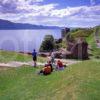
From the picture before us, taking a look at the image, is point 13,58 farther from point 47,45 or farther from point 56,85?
point 47,45

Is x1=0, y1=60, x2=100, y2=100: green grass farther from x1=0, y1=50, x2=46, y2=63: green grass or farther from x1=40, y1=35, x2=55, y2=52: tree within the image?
x1=40, y1=35, x2=55, y2=52: tree

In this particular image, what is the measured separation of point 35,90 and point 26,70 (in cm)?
942

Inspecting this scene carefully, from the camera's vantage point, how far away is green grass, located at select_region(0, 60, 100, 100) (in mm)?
29252

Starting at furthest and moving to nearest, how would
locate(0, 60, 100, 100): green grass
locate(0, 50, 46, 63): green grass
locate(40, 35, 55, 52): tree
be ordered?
locate(40, 35, 55, 52): tree, locate(0, 50, 46, 63): green grass, locate(0, 60, 100, 100): green grass

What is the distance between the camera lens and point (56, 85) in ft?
105

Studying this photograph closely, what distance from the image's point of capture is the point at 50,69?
123 ft

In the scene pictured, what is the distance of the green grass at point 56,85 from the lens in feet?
96.0

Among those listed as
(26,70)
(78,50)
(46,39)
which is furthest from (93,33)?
(26,70)

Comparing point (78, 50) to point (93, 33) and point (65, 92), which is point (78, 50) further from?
point (93, 33)

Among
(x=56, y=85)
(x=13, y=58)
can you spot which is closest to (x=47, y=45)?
(x=13, y=58)

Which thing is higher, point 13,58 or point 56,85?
point 13,58

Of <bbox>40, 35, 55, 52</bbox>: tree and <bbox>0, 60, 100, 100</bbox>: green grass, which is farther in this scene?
<bbox>40, 35, 55, 52</bbox>: tree

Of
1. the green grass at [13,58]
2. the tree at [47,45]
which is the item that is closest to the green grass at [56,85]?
the green grass at [13,58]

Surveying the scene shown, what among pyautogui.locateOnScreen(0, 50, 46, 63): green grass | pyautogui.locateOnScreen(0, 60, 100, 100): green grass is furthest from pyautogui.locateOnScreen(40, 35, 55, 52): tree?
pyautogui.locateOnScreen(0, 60, 100, 100): green grass
